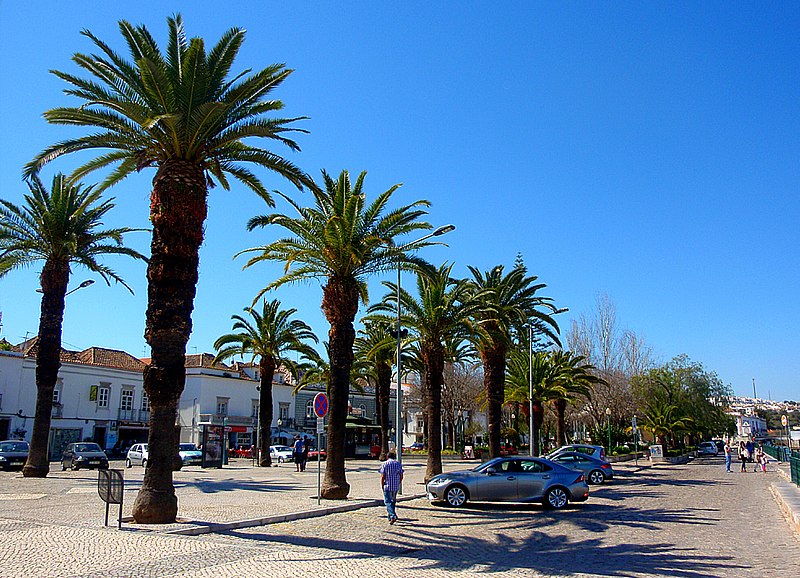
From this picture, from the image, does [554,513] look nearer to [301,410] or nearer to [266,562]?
[266,562]

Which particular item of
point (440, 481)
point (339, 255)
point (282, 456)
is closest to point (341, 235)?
point (339, 255)

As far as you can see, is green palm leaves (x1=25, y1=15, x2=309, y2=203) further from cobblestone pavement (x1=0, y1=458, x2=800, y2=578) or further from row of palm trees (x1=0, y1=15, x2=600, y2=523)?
cobblestone pavement (x1=0, y1=458, x2=800, y2=578)

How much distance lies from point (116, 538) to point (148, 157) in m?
8.57

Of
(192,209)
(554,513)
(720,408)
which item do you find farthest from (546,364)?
(720,408)

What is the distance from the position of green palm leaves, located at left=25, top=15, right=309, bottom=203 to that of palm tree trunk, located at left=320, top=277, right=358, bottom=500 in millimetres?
5308

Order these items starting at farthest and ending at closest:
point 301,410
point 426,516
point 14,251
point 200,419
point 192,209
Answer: point 301,410 < point 200,419 < point 14,251 < point 426,516 < point 192,209

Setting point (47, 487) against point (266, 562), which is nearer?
point (266, 562)

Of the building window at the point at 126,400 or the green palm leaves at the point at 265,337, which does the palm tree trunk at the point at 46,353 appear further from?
the building window at the point at 126,400

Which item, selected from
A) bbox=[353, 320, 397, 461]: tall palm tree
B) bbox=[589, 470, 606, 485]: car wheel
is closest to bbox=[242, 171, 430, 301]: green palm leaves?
bbox=[589, 470, 606, 485]: car wheel

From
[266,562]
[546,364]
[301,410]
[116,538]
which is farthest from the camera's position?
[301,410]

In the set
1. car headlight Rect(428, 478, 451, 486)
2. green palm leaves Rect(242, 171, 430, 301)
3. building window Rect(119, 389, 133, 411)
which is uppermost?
green palm leaves Rect(242, 171, 430, 301)

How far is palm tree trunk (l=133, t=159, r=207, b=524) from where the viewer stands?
14.1 meters

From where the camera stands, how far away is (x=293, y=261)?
21.1 meters

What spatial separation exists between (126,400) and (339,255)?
1829 inches
